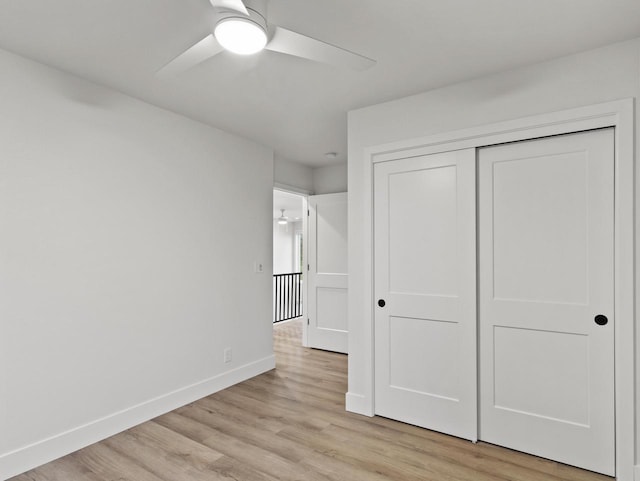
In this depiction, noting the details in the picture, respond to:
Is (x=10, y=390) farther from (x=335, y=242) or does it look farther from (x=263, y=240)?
(x=335, y=242)

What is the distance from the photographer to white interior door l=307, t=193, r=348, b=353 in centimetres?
480

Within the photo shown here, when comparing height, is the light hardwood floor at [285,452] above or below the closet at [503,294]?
below

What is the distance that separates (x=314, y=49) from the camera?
153cm

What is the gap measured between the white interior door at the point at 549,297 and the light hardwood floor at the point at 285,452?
0.21m

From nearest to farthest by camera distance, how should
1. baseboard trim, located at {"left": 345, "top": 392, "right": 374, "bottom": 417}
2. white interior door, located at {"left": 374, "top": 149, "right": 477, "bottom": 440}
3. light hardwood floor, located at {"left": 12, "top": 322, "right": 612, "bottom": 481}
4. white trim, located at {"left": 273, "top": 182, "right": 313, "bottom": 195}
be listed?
light hardwood floor, located at {"left": 12, "top": 322, "right": 612, "bottom": 481} < white interior door, located at {"left": 374, "top": 149, "right": 477, "bottom": 440} < baseboard trim, located at {"left": 345, "top": 392, "right": 374, "bottom": 417} < white trim, located at {"left": 273, "top": 182, "right": 313, "bottom": 195}

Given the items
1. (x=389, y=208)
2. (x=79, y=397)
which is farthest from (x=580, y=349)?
(x=79, y=397)

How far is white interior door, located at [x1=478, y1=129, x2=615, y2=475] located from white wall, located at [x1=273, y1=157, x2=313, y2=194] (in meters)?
2.55

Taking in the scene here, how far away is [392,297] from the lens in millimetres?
2875

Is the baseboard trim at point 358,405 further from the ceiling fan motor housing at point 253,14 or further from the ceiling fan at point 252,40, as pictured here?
the ceiling fan motor housing at point 253,14

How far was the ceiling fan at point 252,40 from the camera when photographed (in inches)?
54.4

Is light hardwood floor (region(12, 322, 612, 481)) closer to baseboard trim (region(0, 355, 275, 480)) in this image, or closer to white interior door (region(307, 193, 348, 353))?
baseboard trim (region(0, 355, 275, 480))

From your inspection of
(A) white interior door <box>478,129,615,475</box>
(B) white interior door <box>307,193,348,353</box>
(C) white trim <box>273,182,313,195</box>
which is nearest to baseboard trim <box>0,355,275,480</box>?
(B) white interior door <box>307,193,348,353</box>

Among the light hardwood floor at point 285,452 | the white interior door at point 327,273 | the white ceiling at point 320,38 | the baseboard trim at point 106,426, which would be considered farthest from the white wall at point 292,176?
the light hardwood floor at point 285,452

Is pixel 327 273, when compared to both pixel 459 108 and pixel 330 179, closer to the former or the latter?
pixel 330 179
